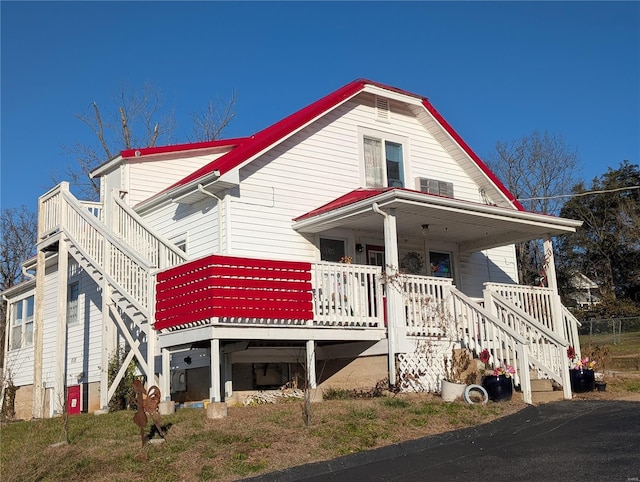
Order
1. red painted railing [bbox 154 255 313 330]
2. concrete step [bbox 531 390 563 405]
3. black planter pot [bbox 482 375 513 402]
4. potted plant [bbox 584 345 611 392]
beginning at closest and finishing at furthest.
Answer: red painted railing [bbox 154 255 313 330] < black planter pot [bbox 482 375 513 402] < concrete step [bbox 531 390 563 405] < potted plant [bbox 584 345 611 392]

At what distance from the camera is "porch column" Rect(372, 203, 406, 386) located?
13.7m

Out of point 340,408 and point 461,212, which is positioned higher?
point 461,212

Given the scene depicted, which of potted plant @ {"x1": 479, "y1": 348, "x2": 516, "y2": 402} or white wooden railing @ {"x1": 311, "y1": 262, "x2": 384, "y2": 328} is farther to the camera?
white wooden railing @ {"x1": 311, "y1": 262, "x2": 384, "y2": 328}

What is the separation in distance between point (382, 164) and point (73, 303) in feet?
31.5

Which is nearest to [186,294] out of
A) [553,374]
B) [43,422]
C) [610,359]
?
[43,422]

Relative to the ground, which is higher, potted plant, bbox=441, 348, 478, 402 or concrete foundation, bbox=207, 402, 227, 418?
potted plant, bbox=441, 348, 478, 402

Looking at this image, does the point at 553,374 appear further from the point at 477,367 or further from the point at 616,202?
the point at 616,202

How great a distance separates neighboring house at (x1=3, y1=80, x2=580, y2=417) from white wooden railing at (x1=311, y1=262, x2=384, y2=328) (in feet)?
→ 0.13

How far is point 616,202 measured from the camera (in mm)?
40531

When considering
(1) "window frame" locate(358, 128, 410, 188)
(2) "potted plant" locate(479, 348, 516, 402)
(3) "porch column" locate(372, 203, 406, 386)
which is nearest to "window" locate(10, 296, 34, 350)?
(1) "window frame" locate(358, 128, 410, 188)

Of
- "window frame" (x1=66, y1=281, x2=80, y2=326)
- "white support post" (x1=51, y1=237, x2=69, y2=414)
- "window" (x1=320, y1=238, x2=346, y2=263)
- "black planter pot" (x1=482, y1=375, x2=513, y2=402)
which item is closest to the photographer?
"black planter pot" (x1=482, y1=375, x2=513, y2=402)

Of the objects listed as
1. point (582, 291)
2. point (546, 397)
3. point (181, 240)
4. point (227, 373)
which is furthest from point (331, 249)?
point (582, 291)

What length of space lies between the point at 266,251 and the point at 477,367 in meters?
5.01

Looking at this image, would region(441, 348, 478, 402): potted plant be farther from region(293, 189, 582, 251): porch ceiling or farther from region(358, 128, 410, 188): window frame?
region(358, 128, 410, 188): window frame
